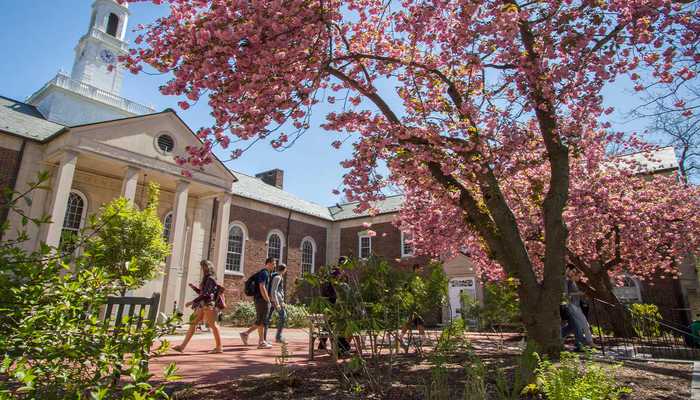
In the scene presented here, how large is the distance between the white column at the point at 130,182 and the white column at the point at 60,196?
1756 millimetres

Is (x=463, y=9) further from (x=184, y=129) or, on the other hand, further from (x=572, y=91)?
(x=184, y=129)

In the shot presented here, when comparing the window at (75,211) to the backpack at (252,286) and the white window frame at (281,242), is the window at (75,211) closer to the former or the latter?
the white window frame at (281,242)

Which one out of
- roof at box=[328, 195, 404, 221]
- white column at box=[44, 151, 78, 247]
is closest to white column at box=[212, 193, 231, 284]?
white column at box=[44, 151, 78, 247]

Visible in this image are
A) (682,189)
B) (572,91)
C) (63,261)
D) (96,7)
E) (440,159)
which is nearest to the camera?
(63,261)

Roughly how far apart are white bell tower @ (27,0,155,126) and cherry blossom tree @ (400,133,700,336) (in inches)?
1148

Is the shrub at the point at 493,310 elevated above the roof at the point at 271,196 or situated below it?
below

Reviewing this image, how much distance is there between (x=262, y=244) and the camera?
77.3ft

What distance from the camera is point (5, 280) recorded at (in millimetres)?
2277

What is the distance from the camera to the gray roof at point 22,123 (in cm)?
1512

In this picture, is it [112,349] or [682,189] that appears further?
[682,189]

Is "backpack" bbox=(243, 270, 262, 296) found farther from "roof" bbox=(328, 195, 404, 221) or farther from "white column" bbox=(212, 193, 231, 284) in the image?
"roof" bbox=(328, 195, 404, 221)

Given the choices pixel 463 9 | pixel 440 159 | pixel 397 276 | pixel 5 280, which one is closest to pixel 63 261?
pixel 5 280

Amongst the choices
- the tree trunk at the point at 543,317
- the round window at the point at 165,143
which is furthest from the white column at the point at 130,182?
the tree trunk at the point at 543,317

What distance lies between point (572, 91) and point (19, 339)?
7.14m
